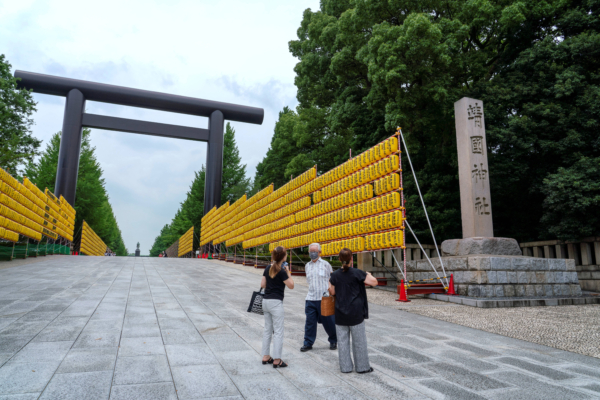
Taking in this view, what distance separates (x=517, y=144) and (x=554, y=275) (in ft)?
20.0

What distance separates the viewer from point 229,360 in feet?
14.5

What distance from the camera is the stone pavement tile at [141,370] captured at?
3.70 m

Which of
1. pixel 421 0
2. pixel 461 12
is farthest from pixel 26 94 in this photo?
pixel 461 12

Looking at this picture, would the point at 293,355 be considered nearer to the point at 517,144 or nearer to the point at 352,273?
the point at 352,273

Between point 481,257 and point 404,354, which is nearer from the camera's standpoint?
point 404,354

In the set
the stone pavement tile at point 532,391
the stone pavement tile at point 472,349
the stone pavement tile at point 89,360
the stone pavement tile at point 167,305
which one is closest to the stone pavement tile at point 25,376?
the stone pavement tile at point 89,360

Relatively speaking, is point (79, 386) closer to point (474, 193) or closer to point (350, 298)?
point (350, 298)

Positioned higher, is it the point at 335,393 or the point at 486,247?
the point at 486,247

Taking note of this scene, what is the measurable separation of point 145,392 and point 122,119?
31901 millimetres

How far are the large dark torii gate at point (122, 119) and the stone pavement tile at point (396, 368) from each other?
30354mm

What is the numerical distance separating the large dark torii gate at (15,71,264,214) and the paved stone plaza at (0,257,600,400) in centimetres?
2553

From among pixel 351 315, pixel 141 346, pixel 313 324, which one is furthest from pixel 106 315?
pixel 351 315

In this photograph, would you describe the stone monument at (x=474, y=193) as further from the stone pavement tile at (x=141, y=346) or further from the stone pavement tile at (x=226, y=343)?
the stone pavement tile at (x=141, y=346)

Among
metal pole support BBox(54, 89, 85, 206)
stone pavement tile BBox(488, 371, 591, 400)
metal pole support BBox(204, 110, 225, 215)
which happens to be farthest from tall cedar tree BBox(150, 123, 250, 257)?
stone pavement tile BBox(488, 371, 591, 400)
